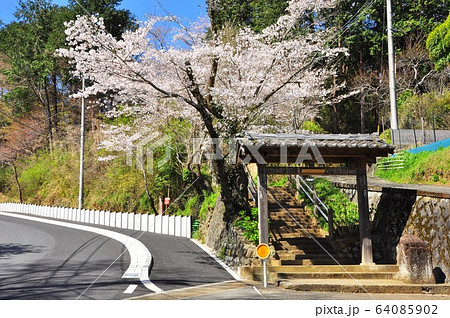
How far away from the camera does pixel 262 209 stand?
961 cm

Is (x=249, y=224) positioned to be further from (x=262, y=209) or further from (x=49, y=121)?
(x=49, y=121)

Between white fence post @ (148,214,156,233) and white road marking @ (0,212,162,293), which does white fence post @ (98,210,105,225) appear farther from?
white fence post @ (148,214,156,233)

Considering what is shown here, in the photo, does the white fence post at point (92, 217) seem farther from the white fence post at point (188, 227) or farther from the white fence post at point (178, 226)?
the white fence post at point (188, 227)

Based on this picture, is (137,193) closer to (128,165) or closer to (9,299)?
(128,165)

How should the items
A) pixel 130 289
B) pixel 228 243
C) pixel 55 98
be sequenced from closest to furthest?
pixel 130 289, pixel 228 243, pixel 55 98

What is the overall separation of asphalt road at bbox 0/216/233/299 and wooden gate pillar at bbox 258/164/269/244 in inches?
62.7

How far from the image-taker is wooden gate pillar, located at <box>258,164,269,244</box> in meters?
9.49

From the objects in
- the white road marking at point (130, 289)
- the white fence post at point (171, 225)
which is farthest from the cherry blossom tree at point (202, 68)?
the white fence post at point (171, 225)

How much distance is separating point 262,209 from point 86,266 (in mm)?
5321

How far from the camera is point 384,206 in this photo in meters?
11.3

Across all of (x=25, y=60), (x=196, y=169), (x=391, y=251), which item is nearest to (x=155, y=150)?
(x=196, y=169)

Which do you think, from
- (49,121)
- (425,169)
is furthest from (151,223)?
(49,121)

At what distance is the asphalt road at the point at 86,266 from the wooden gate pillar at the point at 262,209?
5.23 feet

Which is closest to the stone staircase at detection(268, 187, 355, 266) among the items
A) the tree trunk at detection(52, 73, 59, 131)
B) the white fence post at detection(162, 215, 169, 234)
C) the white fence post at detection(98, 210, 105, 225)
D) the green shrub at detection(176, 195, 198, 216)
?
the green shrub at detection(176, 195, 198, 216)
